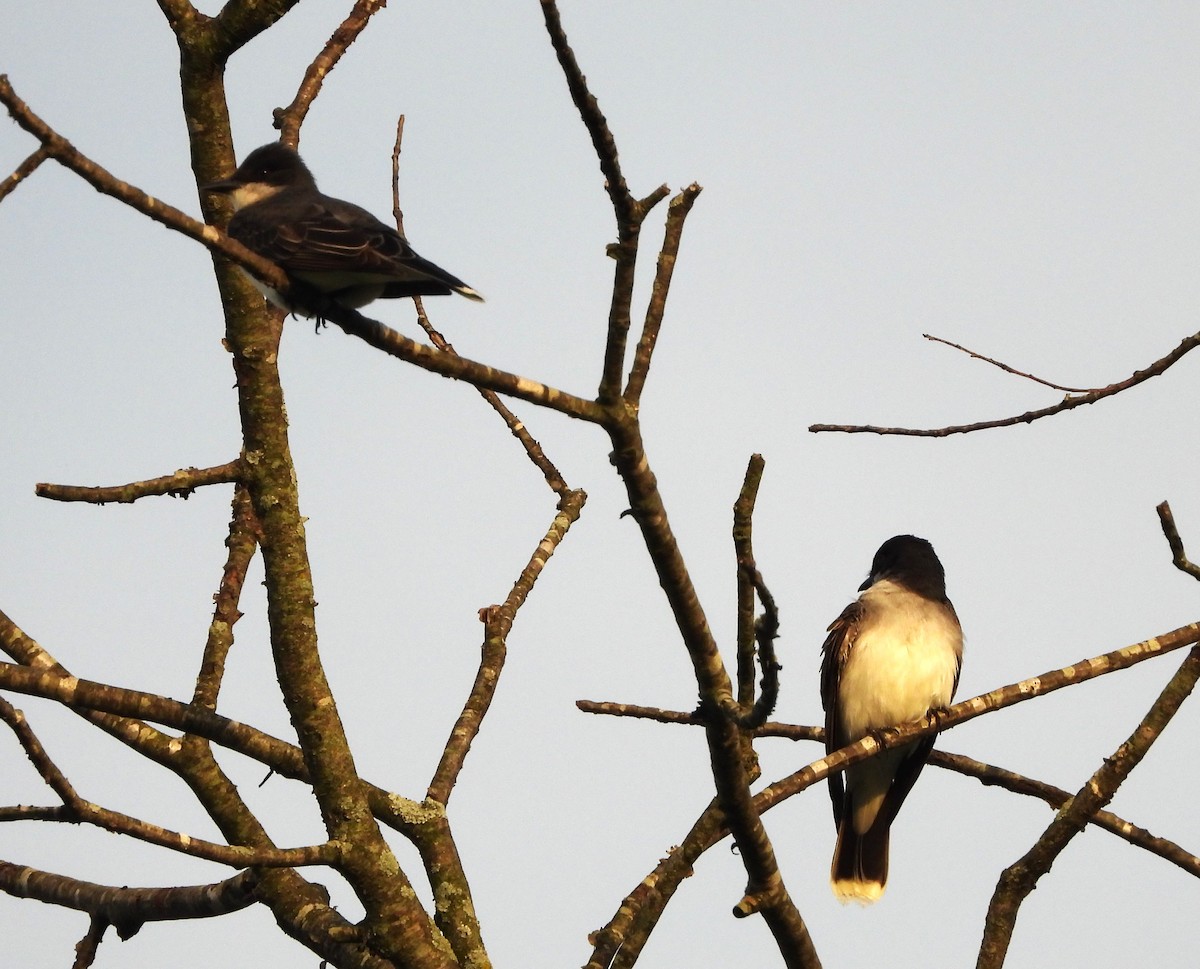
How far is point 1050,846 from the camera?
4.76m

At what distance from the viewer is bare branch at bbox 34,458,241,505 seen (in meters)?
4.45

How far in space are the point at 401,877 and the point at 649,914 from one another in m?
0.83

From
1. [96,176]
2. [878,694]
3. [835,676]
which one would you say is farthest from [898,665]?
[96,176]

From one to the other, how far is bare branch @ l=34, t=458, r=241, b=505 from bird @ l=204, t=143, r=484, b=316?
0.61 metres

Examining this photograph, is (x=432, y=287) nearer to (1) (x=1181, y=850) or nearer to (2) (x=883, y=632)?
(1) (x=1181, y=850)

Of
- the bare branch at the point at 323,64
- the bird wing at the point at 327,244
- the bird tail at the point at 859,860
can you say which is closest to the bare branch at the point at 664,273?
the bird wing at the point at 327,244

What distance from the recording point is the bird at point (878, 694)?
8367mm

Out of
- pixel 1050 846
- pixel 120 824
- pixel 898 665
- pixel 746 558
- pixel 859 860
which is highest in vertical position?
pixel 898 665

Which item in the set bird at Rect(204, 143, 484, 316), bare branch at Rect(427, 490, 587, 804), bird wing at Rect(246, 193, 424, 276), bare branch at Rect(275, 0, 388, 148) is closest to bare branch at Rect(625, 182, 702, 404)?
bird at Rect(204, 143, 484, 316)

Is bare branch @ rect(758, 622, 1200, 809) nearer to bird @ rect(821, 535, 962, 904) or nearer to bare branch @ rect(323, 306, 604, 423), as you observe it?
bare branch @ rect(323, 306, 604, 423)

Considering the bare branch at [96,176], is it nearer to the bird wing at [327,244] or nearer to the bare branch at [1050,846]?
the bird wing at [327,244]

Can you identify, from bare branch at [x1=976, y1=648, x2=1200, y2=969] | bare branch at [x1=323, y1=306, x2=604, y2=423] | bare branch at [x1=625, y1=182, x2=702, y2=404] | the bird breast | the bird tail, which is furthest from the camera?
the bird tail

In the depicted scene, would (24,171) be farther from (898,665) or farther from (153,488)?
(898,665)

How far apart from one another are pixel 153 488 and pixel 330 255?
989 mm
